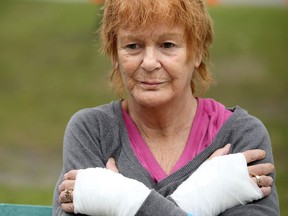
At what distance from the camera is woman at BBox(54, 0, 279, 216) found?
3160mm

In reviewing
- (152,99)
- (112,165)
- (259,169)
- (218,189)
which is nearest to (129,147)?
(112,165)

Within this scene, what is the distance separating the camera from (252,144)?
10.8 ft

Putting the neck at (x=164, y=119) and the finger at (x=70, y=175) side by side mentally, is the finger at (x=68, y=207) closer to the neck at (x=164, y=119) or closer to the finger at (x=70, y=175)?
the finger at (x=70, y=175)

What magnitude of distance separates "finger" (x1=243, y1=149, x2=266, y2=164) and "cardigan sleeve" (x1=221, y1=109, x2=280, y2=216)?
25mm

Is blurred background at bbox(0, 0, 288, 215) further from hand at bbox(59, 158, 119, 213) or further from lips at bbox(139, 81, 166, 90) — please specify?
hand at bbox(59, 158, 119, 213)

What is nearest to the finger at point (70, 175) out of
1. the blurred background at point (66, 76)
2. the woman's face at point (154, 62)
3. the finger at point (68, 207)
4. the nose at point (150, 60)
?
the finger at point (68, 207)

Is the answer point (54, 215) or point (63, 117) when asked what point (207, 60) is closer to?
point (54, 215)

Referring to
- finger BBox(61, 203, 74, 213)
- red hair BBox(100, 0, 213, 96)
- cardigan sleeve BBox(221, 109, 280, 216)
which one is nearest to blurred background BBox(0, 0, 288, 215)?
red hair BBox(100, 0, 213, 96)

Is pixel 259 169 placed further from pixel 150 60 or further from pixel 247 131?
pixel 150 60

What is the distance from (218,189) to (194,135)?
0.37m

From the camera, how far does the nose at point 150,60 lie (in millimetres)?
3258

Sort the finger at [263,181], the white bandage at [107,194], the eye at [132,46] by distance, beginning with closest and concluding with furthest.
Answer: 1. the white bandage at [107,194]
2. the finger at [263,181]
3. the eye at [132,46]

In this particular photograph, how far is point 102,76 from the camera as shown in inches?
498

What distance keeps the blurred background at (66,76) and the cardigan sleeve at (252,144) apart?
11.4ft
